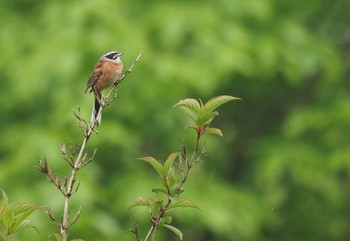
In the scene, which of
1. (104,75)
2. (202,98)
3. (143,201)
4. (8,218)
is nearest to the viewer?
(8,218)

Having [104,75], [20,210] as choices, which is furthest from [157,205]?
[104,75]

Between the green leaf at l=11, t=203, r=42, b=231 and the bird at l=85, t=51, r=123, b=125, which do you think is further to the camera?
the bird at l=85, t=51, r=123, b=125

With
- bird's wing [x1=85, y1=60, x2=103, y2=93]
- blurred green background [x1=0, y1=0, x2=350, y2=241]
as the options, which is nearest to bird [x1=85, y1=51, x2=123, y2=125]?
bird's wing [x1=85, y1=60, x2=103, y2=93]

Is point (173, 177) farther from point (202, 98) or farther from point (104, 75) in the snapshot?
point (202, 98)

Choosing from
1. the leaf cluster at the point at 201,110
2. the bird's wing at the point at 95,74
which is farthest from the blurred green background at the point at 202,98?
the leaf cluster at the point at 201,110

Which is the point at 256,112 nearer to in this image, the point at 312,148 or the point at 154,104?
the point at 312,148

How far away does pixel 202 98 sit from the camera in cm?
1028

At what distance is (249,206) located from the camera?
10.3 metres

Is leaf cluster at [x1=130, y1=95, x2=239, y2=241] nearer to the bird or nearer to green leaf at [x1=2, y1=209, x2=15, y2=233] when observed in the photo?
green leaf at [x1=2, y1=209, x2=15, y2=233]

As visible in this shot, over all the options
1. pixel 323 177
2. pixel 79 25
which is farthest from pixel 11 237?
pixel 323 177

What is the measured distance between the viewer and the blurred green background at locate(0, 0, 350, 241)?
9.25 m

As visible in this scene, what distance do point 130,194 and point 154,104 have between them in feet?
3.38

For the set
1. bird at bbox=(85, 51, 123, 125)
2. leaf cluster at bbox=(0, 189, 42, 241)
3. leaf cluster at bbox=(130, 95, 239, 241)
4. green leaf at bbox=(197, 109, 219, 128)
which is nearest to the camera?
leaf cluster at bbox=(0, 189, 42, 241)

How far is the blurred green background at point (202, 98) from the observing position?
9250 millimetres
